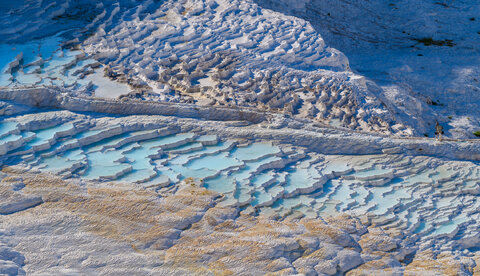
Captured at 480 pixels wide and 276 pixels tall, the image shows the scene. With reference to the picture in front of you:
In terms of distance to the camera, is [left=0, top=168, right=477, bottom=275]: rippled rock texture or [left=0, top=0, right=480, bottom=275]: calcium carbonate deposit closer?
[left=0, top=168, right=477, bottom=275]: rippled rock texture

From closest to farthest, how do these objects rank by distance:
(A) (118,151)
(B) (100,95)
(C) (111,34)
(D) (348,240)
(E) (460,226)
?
1. (D) (348,240)
2. (E) (460,226)
3. (A) (118,151)
4. (B) (100,95)
5. (C) (111,34)

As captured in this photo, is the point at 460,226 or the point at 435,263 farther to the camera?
the point at 460,226

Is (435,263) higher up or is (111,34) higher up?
(111,34)

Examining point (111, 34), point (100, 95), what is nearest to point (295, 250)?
point (100, 95)

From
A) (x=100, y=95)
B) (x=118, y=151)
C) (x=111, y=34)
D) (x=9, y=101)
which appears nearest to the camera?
(x=118, y=151)

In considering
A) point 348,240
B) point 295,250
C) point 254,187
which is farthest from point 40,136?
point 348,240

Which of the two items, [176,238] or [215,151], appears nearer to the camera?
[176,238]

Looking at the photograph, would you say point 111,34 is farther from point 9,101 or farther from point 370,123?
point 370,123

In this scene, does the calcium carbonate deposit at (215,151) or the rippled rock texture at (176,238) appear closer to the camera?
the rippled rock texture at (176,238)
